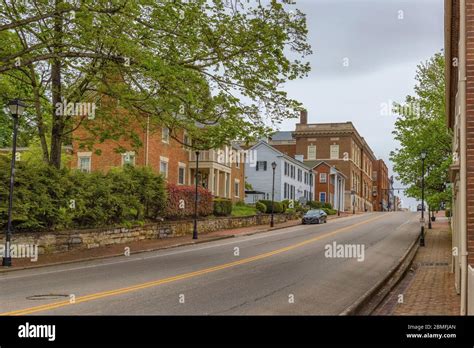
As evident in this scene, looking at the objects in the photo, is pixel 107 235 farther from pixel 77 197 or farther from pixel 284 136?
pixel 284 136

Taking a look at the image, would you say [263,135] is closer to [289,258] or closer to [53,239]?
[289,258]

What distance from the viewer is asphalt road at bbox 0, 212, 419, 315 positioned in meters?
11.1

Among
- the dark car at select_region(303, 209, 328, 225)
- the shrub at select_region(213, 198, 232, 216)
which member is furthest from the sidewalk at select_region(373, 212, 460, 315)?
the dark car at select_region(303, 209, 328, 225)

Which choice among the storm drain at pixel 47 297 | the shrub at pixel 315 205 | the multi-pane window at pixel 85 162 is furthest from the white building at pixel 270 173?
the storm drain at pixel 47 297

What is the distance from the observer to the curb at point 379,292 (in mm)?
11887

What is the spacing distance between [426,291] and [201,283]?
6.25m

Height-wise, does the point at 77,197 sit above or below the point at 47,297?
above

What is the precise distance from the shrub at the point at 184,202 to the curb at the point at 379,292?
574 inches

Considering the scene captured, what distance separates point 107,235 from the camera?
84.3 feet

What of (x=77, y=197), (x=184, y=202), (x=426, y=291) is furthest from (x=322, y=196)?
(x=426, y=291)

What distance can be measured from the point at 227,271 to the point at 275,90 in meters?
6.53

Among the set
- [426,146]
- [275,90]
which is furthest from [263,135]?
[426,146]

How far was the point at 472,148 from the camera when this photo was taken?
11.1 metres
